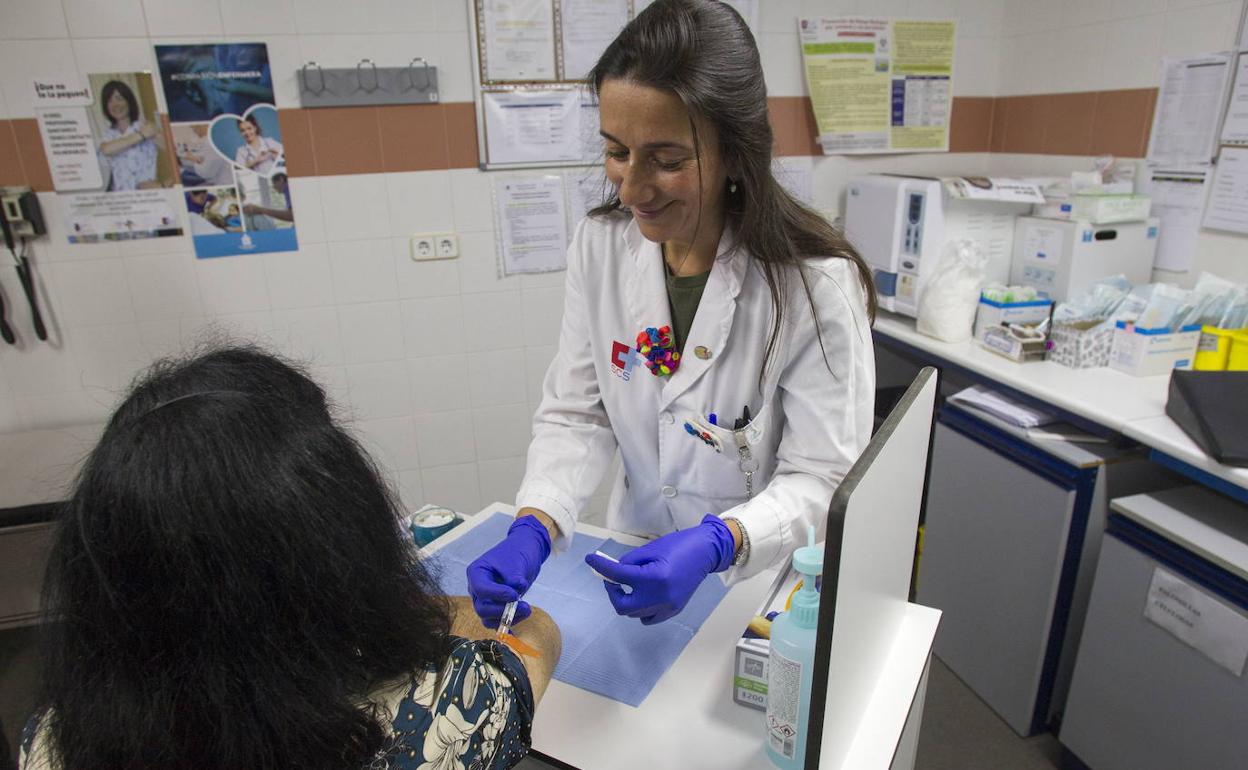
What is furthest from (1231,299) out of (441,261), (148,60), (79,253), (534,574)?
(79,253)

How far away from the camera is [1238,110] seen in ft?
6.49

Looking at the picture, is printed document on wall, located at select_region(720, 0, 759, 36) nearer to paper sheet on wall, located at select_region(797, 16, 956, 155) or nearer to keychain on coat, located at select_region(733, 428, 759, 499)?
paper sheet on wall, located at select_region(797, 16, 956, 155)

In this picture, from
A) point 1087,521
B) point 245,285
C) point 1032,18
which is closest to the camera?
point 1087,521

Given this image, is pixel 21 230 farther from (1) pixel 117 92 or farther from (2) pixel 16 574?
(2) pixel 16 574

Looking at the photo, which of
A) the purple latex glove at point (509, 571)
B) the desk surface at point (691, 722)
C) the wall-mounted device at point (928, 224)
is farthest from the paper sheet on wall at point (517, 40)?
the desk surface at point (691, 722)

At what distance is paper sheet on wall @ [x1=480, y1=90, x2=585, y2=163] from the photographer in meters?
2.37

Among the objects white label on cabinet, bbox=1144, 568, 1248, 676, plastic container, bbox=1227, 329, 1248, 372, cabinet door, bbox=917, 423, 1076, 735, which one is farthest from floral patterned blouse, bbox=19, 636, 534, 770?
plastic container, bbox=1227, 329, 1248, 372

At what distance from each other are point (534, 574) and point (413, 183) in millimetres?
1674

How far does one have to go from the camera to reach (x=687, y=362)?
4.11ft

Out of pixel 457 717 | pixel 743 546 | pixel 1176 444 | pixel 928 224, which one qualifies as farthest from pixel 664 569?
pixel 928 224

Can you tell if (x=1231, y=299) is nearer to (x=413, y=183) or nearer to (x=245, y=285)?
(x=413, y=183)

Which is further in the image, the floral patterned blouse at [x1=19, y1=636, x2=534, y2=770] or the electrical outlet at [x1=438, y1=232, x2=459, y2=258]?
the electrical outlet at [x1=438, y1=232, x2=459, y2=258]

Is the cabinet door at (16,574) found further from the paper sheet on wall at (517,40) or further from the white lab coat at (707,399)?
the paper sheet on wall at (517,40)

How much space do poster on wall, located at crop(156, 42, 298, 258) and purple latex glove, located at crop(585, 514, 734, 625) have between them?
1.84 metres
